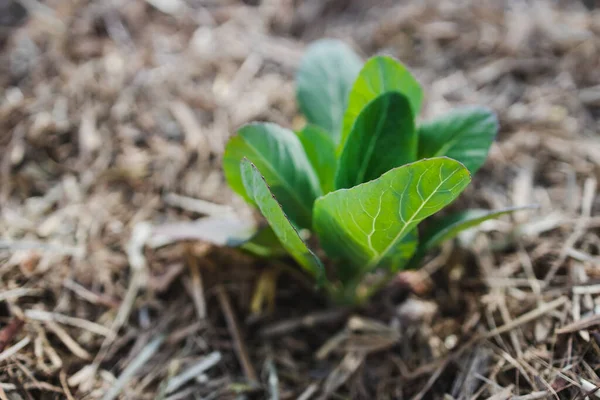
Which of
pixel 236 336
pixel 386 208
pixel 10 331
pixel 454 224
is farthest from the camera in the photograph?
pixel 236 336

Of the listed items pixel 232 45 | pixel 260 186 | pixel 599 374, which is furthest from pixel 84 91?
pixel 599 374

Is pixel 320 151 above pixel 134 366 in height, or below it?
above

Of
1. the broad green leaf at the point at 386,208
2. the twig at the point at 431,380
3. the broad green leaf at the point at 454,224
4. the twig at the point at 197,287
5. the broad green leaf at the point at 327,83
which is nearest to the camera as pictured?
the broad green leaf at the point at 386,208

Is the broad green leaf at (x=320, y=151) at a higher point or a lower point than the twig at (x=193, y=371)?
higher

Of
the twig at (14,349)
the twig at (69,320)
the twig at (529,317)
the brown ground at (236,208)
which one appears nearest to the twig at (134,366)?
the brown ground at (236,208)

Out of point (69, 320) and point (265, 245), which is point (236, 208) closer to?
point (265, 245)

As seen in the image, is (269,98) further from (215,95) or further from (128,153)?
(128,153)

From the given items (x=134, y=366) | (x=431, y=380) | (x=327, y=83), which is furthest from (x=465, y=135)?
(x=134, y=366)

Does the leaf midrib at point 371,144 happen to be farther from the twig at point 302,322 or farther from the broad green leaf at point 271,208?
the twig at point 302,322
